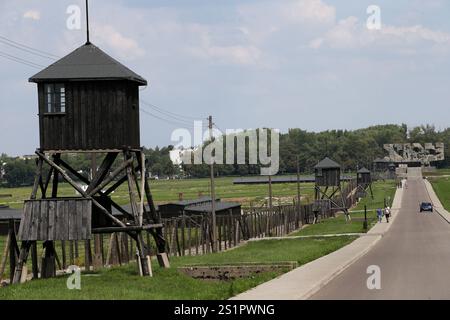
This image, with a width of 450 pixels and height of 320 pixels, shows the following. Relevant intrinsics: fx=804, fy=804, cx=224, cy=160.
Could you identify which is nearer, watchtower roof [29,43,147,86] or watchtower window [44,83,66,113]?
watchtower roof [29,43,147,86]

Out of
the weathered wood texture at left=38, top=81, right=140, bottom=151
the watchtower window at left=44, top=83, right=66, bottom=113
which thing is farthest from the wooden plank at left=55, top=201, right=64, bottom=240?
the watchtower window at left=44, top=83, right=66, bottom=113

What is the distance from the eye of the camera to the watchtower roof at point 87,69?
26547mm

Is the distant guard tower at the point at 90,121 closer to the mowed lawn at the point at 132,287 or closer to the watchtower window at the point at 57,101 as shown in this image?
the watchtower window at the point at 57,101

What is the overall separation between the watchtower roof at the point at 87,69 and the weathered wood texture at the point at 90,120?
29 centimetres

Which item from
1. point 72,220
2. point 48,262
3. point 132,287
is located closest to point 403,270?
point 132,287

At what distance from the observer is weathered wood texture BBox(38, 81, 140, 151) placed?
26.7 meters

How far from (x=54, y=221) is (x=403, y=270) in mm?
11147

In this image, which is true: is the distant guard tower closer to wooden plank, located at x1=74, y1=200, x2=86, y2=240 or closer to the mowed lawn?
wooden plank, located at x1=74, y1=200, x2=86, y2=240

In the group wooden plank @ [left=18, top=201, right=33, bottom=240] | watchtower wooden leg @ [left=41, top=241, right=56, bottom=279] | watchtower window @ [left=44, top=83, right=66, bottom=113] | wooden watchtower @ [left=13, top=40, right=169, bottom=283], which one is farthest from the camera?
watchtower wooden leg @ [left=41, top=241, right=56, bottom=279]

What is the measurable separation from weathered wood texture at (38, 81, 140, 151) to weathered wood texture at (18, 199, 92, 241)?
2.22 metres

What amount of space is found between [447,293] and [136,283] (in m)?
8.50

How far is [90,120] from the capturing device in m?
26.8

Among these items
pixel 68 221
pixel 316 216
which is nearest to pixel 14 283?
pixel 68 221

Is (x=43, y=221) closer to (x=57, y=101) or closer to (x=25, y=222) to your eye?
(x=25, y=222)
